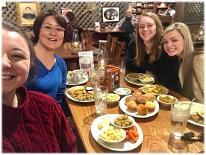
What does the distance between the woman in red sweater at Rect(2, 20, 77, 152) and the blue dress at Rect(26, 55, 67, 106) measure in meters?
0.51

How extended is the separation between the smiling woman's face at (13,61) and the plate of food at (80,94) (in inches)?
25.3

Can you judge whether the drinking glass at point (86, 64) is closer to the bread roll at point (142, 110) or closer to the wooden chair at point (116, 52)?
the bread roll at point (142, 110)

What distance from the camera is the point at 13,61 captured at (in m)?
0.80

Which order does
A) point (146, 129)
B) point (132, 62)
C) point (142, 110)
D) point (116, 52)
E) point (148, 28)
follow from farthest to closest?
1. point (116, 52)
2. point (132, 62)
3. point (148, 28)
4. point (142, 110)
5. point (146, 129)

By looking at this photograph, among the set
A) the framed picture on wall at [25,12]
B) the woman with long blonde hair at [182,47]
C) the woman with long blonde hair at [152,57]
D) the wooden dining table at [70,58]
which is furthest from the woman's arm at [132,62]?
the framed picture on wall at [25,12]

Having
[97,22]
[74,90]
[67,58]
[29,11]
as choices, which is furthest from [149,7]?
[74,90]

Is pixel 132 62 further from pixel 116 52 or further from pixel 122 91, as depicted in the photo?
pixel 116 52

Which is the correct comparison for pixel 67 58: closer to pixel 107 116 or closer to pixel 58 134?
pixel 107 116

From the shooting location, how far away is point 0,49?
76cm

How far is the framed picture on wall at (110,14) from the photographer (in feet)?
17.2

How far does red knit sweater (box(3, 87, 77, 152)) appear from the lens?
2.65 ft

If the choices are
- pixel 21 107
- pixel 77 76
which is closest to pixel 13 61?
pixel 21 107

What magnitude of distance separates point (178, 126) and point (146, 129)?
0.15 meters

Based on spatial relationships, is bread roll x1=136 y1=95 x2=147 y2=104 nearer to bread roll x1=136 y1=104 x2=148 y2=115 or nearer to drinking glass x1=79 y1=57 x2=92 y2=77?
bread roll x1=136 y1=104 x2=148 y2=115
